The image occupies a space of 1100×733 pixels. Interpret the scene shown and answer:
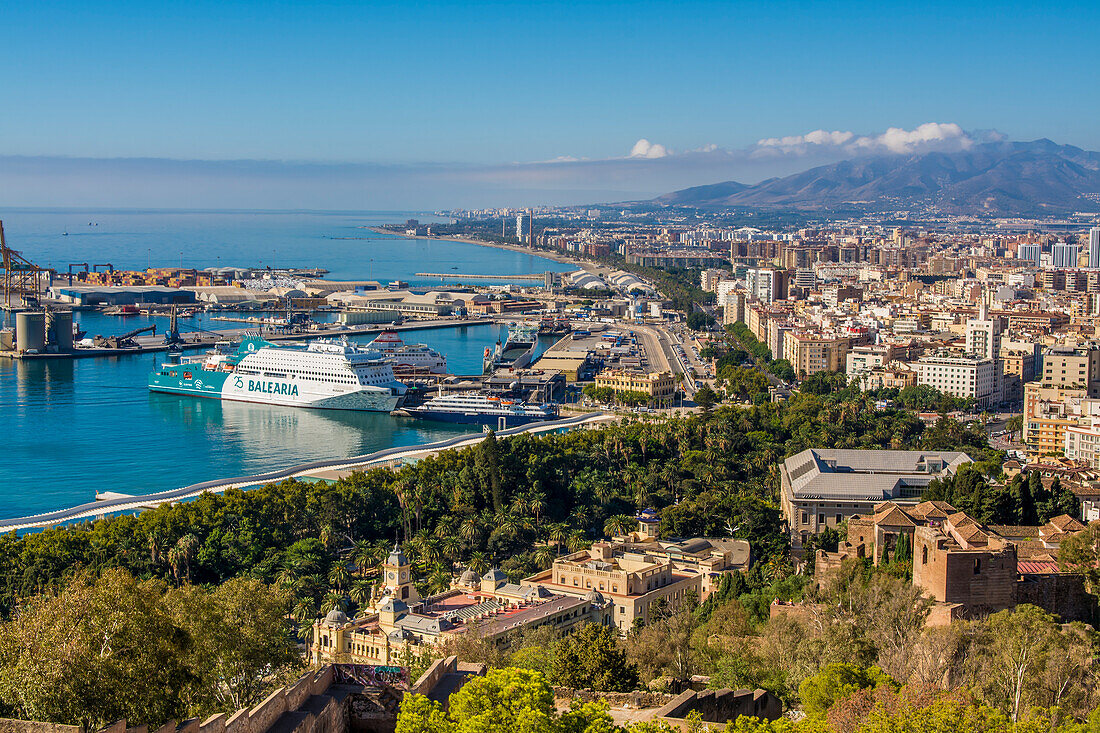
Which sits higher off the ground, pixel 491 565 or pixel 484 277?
pixel 484 277

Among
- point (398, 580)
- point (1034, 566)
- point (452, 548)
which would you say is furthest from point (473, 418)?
point (1034, 566)

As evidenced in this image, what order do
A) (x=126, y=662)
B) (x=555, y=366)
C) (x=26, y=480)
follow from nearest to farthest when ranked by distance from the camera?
(x=126, y=662), (x=26, y=480), (x=555, y=366)

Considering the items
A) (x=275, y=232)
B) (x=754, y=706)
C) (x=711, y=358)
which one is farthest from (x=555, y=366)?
(x=275, y=232)

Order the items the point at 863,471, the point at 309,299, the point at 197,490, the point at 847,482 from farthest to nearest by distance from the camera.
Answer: the point at 309,299 → the point at 197,490 → the point at 863,471 → the point at 847,482

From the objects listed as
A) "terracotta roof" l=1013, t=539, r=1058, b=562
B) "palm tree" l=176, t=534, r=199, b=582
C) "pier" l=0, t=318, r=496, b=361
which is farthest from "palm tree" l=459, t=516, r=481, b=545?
"pier" l=0, t=318, r=496, b=361

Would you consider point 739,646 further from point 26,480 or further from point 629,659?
point 26,480

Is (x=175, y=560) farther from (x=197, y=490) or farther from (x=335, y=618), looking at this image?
(x=197, y=490)

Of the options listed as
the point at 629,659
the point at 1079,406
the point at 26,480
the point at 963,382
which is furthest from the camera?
the point at 963,382
